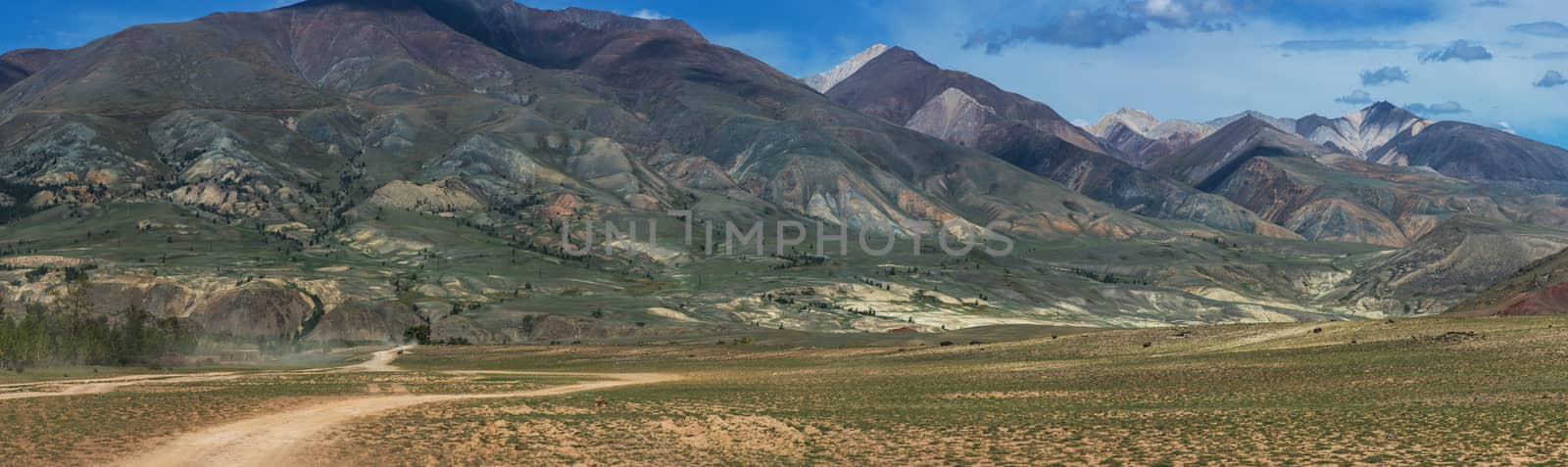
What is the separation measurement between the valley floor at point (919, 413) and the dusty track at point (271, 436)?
0.15m

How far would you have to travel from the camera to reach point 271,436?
158 feet

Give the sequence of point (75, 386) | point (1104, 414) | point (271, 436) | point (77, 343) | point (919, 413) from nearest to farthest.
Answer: point (271, 436), point (1104, 414), point (919, 413), point (75, 386), point (77, 343)

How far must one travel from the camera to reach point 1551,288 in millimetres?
142000

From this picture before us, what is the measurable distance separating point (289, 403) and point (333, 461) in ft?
73.6

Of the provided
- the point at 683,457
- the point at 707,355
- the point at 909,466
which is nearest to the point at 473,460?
the point at 683,457

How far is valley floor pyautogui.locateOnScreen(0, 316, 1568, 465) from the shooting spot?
42094mm

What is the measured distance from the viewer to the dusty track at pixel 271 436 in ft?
140

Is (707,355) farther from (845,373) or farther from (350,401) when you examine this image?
(350,401)

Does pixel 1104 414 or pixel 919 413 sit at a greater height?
pixel 1104 414

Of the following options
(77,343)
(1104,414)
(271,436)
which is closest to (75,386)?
(271,436)

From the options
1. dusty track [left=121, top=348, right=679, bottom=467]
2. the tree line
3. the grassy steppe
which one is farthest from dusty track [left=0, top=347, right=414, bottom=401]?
the grassy steppe

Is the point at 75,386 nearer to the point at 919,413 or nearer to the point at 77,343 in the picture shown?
the point at 77,343

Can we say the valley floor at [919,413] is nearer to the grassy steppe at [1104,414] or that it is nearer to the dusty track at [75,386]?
the grassy steppe at [1104,414]

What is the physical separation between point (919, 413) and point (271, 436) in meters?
29.1
